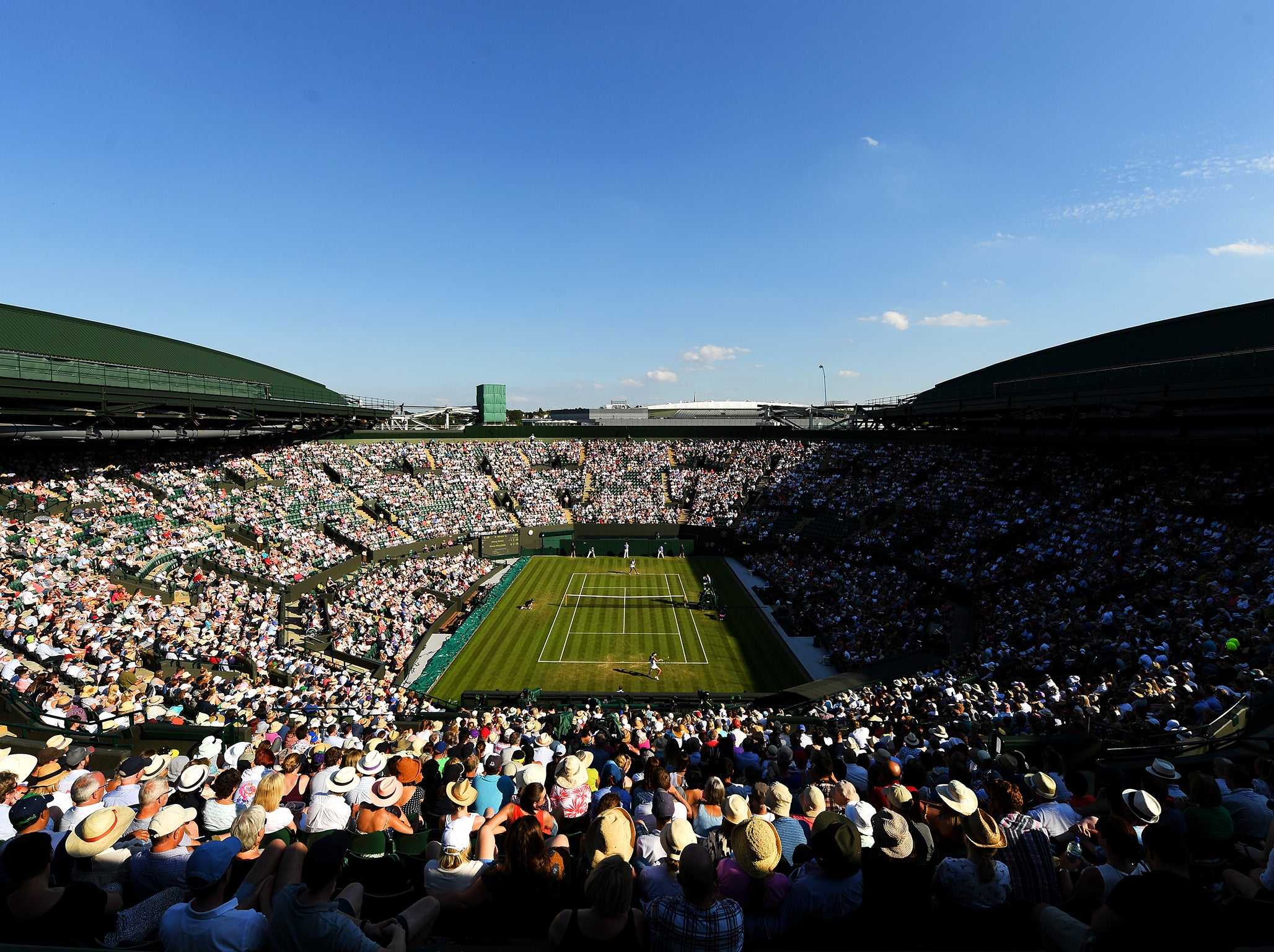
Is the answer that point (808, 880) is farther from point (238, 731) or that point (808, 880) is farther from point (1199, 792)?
point (238, 731)

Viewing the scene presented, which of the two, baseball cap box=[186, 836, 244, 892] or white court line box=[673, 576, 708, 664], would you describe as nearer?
baseball cap box=[186, 836, 244, 892]

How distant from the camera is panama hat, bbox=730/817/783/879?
400cm

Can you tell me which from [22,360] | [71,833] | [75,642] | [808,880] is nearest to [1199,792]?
[808,880]

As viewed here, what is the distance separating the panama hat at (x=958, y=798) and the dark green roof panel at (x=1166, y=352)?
24.5 metres

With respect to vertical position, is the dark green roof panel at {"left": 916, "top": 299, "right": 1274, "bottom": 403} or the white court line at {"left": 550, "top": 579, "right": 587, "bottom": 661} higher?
the dark green roof panel at {"left": 916, "top": 299, "right": 1274, "bottom": 403}

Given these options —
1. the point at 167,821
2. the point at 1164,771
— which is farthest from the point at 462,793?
the point at 1164,771

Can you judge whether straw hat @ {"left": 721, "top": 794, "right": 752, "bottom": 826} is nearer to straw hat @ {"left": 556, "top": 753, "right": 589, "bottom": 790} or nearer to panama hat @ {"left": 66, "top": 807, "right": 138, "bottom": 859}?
straw hat @ {"left": 556, "top": 753, "right": 589, "bottom": 790}

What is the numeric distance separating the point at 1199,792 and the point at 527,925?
574 cm

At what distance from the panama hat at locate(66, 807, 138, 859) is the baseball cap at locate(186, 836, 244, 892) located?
1.86 meters

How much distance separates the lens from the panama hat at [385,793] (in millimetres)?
5668

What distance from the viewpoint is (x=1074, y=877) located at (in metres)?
5.13

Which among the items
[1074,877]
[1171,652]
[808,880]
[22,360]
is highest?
[22,360]

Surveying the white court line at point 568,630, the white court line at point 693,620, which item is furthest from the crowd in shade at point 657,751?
the white court line at point 568,630

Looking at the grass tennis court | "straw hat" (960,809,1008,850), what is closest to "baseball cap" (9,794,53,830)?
"straw hat" (960,809,1008,850)
